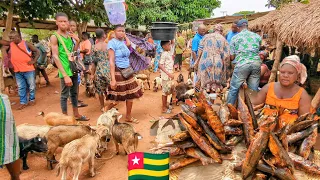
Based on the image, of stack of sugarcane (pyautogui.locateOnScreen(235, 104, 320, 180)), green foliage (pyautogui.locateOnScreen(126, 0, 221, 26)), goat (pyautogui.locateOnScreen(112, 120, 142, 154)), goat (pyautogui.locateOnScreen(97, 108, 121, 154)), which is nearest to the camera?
stack of sugarcane (pyautogui.locateOnScreen(235, 104, 320, 180))

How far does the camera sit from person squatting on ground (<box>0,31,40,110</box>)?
6.04 meters

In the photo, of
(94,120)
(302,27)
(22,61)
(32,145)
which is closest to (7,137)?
(32,145)

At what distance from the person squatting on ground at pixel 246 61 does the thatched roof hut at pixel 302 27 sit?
94cm

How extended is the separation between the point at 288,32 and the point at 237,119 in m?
3.90

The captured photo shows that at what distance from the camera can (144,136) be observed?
185 inches

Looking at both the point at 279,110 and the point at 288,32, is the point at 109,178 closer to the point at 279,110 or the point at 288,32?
the point at 279,110

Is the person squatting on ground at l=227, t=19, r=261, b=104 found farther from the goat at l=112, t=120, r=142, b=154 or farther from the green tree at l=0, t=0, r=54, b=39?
the green tree at l=0, t=0, r=54, b=39

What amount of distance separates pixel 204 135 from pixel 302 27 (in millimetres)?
4121

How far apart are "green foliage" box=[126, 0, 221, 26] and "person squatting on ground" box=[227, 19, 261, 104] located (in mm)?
14953

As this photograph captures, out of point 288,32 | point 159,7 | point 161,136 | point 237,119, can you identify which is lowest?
point 161,136

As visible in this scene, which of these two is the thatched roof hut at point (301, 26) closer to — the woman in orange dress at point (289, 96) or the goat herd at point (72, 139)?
the woman in orange dress at point (289, 96)

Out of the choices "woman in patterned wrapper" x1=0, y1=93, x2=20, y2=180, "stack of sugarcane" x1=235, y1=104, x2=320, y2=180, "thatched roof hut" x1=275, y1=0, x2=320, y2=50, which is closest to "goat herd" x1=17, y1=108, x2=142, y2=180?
"woman in patterned wrapper" x1=0, y1=93, x2=20, y2=180

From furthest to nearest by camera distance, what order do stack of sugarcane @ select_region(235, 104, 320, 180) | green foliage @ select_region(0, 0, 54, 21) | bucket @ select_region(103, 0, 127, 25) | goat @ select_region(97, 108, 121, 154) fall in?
green foliage @ select_region(0, 0, 54, 21) → bucket @ select_region(103, 0, 127, 25) → goat @ select_region(97, 108, 121, 154) → stack of sugarcane @ select_region(235, 104, 320, 180)

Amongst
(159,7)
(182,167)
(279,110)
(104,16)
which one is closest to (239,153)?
(182,167)
